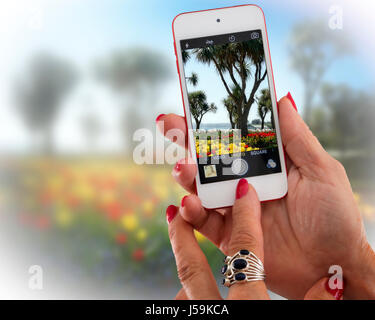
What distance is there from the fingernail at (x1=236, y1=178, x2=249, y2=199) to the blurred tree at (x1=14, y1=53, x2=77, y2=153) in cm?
54

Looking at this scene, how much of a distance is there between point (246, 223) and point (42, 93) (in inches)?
26.1

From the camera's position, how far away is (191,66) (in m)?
0.70

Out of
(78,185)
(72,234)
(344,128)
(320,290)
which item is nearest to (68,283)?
(72,234)

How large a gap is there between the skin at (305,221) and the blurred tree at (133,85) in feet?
0.92

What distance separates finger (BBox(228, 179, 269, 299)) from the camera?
55 centimetres

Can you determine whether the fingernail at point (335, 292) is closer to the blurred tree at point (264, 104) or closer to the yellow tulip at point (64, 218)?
the blurred tree at point (264, 104)

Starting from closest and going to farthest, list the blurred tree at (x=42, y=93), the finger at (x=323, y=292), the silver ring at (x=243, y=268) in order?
the silver ring at (x=243, y=268)
the finger at (x=323, y=292)
the blurred tree at (x=42, y=93)

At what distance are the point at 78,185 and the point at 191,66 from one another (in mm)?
474

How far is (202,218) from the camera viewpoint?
712mm

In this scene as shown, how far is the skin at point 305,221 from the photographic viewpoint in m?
0.68

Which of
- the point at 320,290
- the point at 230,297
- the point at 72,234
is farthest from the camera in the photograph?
the point at 72,234

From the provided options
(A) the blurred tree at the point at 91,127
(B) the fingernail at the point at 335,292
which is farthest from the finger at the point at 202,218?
(A) the blurred tree at the point at 91,127

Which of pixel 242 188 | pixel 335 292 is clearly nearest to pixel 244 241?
pixel 242 188
